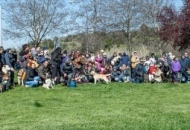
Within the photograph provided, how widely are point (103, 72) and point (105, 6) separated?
41.2 ft

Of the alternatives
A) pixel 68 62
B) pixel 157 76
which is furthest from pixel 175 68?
pixel 68 62

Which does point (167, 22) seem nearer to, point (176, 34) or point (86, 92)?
point (176, 34)

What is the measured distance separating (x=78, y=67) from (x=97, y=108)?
8629 millimetres

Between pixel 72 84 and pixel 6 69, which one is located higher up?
pixel 6 69

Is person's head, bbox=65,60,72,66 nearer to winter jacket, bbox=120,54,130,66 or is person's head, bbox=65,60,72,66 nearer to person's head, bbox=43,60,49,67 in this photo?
person's head, bbox=43,60,49,67

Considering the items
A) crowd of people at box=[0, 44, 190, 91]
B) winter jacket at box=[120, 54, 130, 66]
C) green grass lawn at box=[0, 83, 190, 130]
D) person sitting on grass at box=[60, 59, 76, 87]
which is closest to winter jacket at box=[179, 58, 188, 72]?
crowd of people at box=[0, 44, 190, 91]

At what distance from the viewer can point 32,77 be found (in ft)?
63.4

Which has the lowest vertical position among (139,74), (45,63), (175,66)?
(139,74)

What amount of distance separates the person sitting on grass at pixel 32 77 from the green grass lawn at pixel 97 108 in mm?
547

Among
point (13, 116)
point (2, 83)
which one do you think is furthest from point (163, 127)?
point (2, 83)

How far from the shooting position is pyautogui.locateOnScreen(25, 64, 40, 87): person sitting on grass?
18.9m

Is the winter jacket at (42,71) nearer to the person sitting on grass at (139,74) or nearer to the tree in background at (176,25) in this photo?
the person sitting on grass at (139,74)

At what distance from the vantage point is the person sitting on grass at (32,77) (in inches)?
745

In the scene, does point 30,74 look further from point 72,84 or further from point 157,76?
point 157,76
